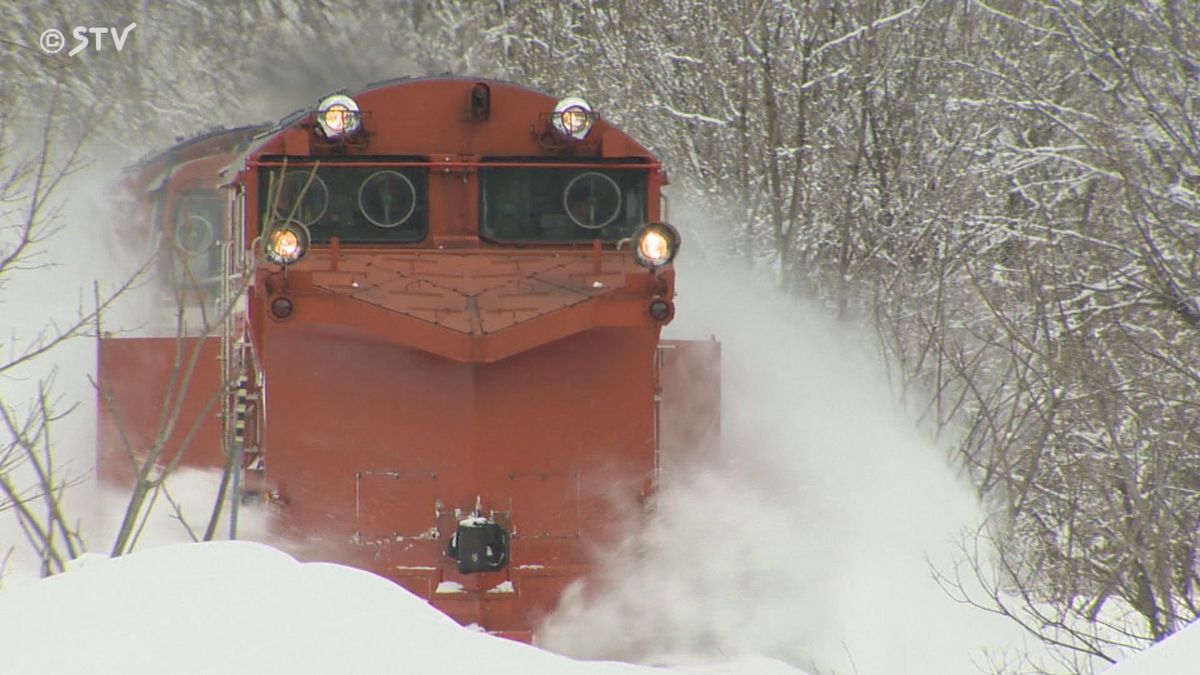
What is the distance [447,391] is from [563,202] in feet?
4.41

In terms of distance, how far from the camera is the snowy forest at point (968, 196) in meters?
8.20

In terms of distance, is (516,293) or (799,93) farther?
(799,93)

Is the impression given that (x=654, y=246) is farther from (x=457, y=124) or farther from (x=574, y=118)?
(x=457, y=124)

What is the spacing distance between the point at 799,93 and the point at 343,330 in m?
9.25

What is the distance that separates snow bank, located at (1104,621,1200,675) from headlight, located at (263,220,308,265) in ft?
14.4

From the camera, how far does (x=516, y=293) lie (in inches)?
305

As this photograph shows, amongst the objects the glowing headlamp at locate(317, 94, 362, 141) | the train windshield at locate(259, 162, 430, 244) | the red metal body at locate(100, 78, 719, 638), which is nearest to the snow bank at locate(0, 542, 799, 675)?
the red metal body at locate(100, 78, 719, 638)


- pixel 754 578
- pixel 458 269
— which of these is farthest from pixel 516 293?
pixel 754 578

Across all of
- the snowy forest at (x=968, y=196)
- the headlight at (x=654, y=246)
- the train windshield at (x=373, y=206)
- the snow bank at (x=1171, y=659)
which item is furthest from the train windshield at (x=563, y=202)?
A: the snow bank at (x=1171, y=659)

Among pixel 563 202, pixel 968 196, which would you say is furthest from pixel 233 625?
pixel 968 196

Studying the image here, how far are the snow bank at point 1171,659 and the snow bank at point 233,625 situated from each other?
1669mm

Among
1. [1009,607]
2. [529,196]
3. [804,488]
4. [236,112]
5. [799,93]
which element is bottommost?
[1009,607]

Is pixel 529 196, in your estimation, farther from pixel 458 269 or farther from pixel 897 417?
pixel 897 417

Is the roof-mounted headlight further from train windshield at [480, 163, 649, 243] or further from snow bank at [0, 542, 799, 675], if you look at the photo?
snow bank at [0, 542, 799, 675]
